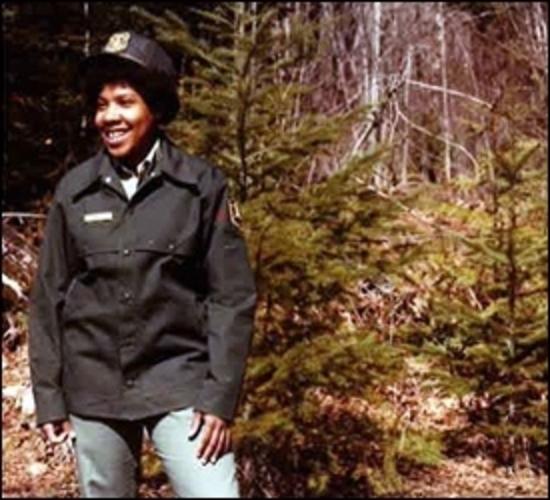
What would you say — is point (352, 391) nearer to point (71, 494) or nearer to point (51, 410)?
point (71, 494)

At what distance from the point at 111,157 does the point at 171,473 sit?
0.59 meters

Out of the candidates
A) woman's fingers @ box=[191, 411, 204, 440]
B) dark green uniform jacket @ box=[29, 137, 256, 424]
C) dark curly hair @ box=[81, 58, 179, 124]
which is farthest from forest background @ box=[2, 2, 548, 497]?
woman's fingers @ box=[191, 411, 204, 440]

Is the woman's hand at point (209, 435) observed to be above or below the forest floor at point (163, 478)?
above

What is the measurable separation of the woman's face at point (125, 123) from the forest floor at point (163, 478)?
2.66m

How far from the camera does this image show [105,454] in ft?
6.61

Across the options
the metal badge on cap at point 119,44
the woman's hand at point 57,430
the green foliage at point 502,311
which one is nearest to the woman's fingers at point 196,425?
the woman's hand at point 57,430

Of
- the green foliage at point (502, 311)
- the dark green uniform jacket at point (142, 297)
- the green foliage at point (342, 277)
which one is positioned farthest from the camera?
the green foliage at point (502, 311)

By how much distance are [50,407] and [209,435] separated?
1.00 feet

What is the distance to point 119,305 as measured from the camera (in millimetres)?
1960

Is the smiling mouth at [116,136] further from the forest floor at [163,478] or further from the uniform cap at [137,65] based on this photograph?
the forest floor at [163,478]

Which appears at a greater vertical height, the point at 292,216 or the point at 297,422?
the point at 292,216

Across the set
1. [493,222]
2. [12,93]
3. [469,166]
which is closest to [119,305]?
[493,222]

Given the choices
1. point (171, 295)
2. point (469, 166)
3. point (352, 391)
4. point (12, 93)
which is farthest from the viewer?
point (12, 93)

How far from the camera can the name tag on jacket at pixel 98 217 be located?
76.9 inches
